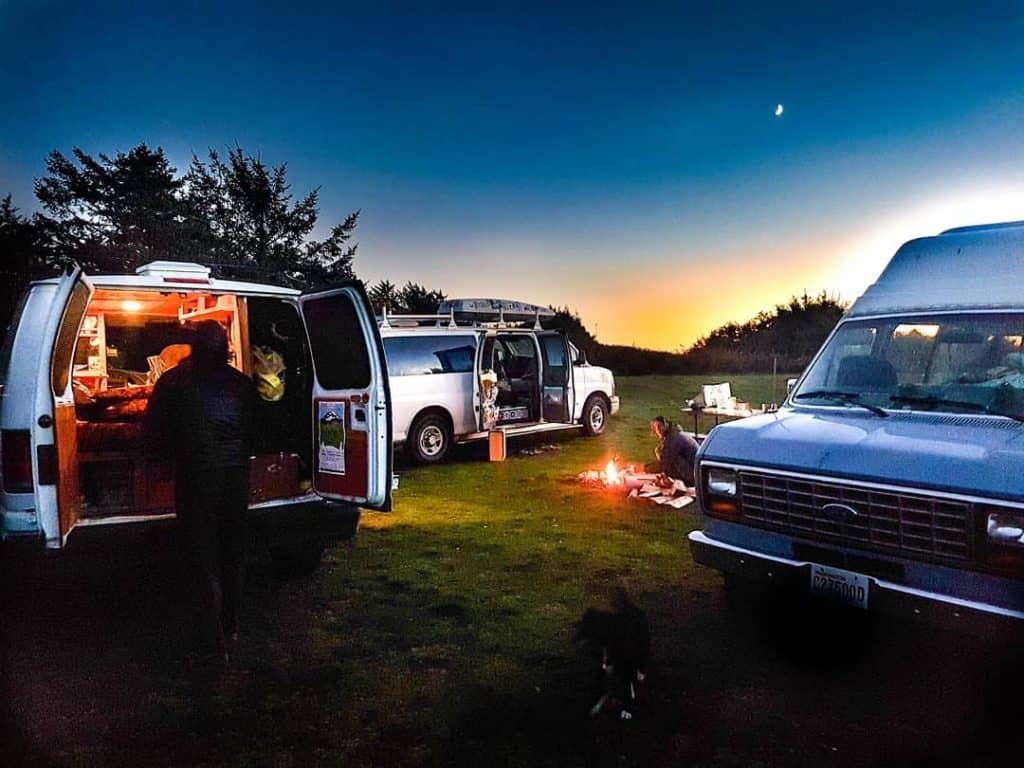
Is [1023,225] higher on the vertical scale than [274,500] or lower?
higher

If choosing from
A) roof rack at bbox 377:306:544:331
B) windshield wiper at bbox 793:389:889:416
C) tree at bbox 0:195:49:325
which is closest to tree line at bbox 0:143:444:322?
tree at bbox 0:195:49:325

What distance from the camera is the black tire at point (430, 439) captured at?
37.7 ft

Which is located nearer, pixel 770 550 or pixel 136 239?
pixel 770 550

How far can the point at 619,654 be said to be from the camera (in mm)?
3607

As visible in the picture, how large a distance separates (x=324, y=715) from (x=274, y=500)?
6.84ft

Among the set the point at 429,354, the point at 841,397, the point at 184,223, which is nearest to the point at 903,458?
the point at 841,397

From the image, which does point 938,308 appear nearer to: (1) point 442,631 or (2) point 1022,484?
A: (2) point 1022,484

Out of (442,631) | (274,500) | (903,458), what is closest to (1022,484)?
(903,458)

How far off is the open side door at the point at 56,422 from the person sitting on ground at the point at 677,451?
20.9 feet

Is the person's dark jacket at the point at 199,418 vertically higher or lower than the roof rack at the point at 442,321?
lower

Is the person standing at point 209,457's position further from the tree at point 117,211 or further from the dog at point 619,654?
the tree at point 117,211

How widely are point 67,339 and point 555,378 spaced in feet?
30.8

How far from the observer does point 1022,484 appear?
3.06 metres


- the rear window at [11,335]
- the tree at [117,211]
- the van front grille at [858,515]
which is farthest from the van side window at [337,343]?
the tree at [117,211]
